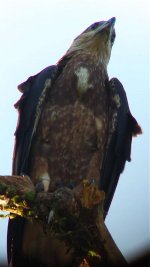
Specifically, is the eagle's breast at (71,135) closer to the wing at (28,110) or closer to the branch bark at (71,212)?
the wing at (28,110)

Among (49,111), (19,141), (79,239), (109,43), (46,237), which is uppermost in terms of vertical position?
(109,43)

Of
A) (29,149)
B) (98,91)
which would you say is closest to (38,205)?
(29,149)

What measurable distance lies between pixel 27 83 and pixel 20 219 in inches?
74.0

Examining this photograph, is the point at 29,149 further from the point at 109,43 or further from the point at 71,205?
the point at 109,43

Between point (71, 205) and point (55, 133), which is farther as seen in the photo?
point (55, 133)

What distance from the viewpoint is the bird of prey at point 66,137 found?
20.2ft

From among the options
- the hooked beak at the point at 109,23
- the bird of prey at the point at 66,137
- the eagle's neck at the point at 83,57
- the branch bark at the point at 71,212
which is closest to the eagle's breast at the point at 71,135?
the bird of prey at the point at 66,137

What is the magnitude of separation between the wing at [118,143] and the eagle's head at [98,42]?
1.21 meters

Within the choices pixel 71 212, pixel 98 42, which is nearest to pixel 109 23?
pixel 98 42

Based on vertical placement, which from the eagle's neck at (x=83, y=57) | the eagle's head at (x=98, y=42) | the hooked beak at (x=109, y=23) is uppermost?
the hooked beak at (x=109, y=23)

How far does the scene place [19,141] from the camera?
639 centimetres

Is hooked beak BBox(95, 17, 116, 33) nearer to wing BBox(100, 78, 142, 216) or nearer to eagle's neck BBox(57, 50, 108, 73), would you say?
eagle's neck BBox(57, 50, 108, 73)

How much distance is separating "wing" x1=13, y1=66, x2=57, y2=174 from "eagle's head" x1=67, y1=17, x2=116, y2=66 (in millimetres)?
1135

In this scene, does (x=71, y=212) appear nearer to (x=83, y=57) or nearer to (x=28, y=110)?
(x=28, y=110)
